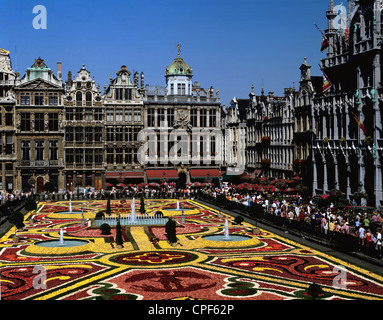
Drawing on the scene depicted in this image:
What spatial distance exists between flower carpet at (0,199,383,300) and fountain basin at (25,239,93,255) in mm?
64

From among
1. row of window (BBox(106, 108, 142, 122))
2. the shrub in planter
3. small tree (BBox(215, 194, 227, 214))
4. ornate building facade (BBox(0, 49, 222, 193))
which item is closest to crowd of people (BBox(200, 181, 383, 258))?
small tree (BBox(215, 194, 227, 214))

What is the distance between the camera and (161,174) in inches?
3157

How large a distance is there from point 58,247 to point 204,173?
49.3m

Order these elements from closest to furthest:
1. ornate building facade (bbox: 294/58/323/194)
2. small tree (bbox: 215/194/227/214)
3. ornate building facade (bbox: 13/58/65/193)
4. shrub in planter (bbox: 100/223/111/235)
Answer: shrub in planter (bbox: 100/223/111/235) → small tree (bbox: 215/194/227/214) → ornate building facade (bbox: 294/58/323/194) → ornate building facade (bbox: 13/58/65/193)

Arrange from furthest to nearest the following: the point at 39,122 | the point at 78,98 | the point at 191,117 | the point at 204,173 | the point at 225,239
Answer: the point at 191,117, the point at 204,173, the point at 78,98, the point at 39,122, the point at 225,239

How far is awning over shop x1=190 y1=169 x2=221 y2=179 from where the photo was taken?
81750 mm

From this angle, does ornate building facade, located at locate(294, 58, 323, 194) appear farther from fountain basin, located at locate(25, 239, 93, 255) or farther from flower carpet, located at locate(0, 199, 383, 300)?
fountain basin, located at locate(25, 239, 93, 255)

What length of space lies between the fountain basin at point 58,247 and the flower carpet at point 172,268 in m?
0.06

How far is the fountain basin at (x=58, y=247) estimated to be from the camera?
33.1 m

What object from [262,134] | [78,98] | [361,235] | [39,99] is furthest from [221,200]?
[39,99]

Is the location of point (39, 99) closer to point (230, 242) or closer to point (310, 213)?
point (310, 213)

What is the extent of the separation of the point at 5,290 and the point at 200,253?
1229 centimetres

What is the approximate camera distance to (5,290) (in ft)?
79.7

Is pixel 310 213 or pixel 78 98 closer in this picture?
pixel 310 213
